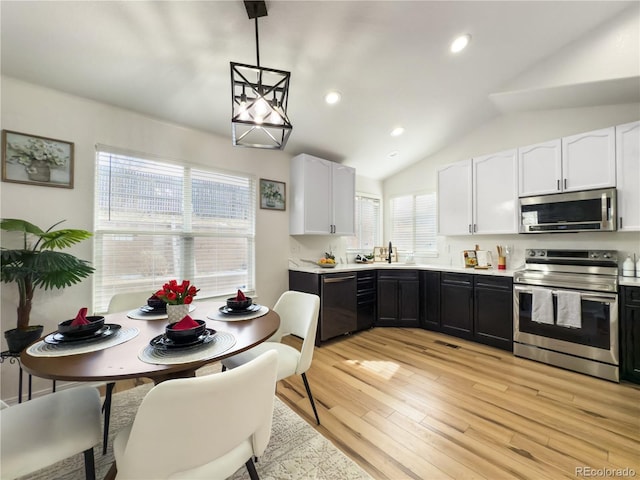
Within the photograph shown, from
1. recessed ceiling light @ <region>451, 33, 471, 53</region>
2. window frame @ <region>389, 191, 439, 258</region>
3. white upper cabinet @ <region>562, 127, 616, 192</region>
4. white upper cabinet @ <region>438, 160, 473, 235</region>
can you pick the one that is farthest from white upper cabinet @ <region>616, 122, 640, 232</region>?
window frame @ <region>389, 191, 439, 258</region>

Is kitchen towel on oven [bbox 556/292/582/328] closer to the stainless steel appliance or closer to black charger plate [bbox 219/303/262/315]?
the stainless steel appliance

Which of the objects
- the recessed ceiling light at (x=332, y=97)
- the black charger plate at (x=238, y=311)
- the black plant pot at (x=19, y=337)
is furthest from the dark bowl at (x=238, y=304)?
the recessed ceiling light at (x=332, y=97)

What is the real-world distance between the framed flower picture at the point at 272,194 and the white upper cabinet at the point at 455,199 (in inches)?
92.7

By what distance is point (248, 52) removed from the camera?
88.0 inches

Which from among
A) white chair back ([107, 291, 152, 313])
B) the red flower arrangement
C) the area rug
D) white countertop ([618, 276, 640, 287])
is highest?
the red flower arrangement

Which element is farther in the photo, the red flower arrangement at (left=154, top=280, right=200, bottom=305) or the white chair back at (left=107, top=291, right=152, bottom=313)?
the white chair back at (left=107, top=291, right=152, bottom=313)

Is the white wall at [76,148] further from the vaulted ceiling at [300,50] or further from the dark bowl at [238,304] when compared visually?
the dark bowl at [238,304]

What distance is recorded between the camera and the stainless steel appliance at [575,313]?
253 cm

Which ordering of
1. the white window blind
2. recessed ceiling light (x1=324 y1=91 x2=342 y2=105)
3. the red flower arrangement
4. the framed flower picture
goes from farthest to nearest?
the white window blind < the framed flower picture < recessed ceiling light (x1=324 y1=91 x2=342 y2=105) < the red flower arrangement

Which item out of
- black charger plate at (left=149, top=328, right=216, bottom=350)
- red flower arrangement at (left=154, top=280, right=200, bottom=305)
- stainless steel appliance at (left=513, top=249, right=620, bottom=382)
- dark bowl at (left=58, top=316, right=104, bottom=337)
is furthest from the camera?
stainless steel appliance at (left=513, top=249, right=620, bottom=382)

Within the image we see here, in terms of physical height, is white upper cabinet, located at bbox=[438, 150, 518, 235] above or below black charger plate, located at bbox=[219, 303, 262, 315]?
above

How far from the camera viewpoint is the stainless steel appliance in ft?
8.30

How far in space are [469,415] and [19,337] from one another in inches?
130

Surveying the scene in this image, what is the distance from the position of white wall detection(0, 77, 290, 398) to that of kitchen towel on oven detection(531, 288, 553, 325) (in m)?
→ 3.91
